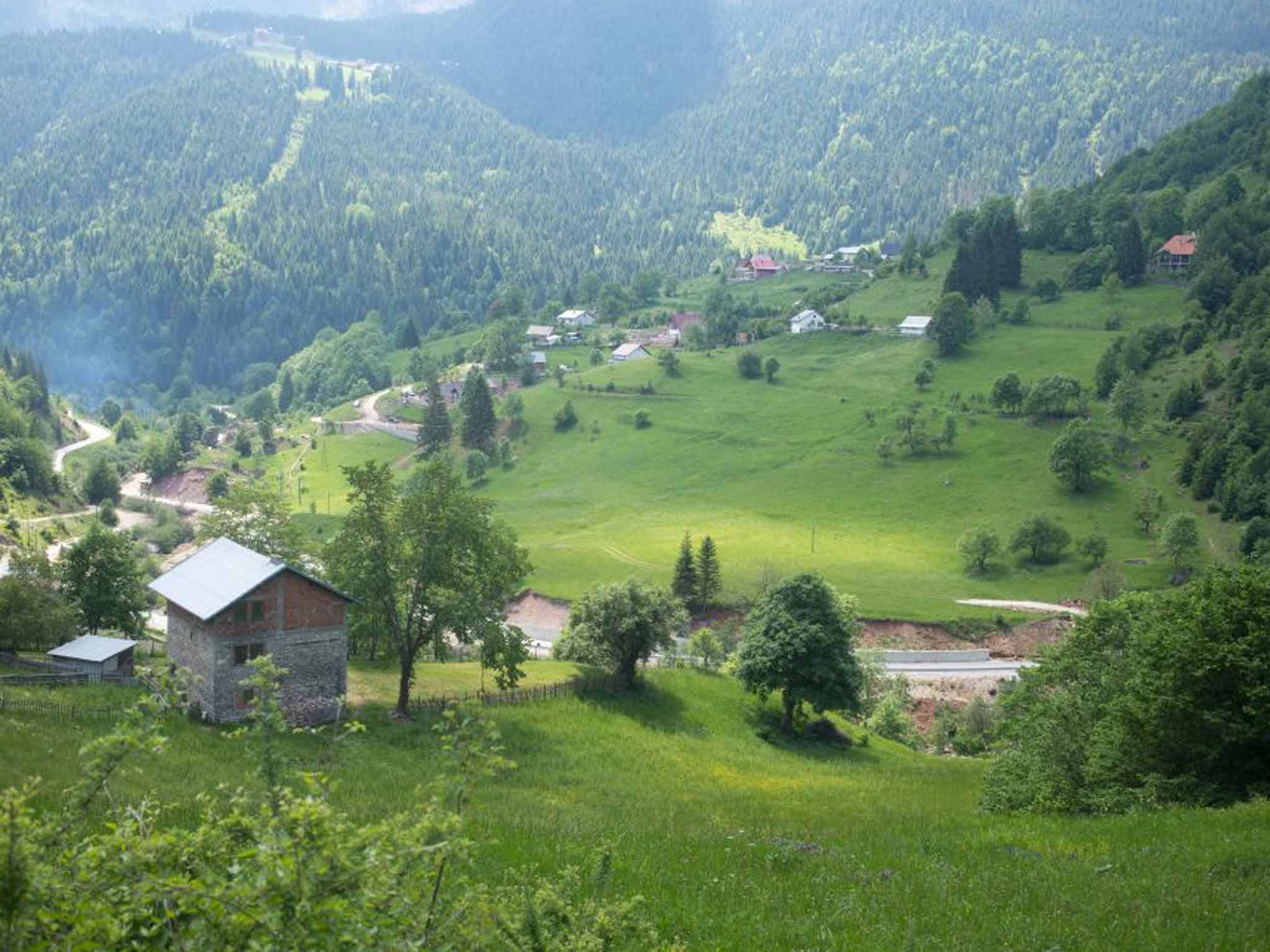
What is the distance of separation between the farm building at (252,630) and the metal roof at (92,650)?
7833 millimetres

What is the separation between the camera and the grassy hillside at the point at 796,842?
17.9 metres

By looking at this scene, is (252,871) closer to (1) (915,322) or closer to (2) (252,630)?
(2) (252,630)

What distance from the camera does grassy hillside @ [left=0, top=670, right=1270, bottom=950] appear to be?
58.6ft

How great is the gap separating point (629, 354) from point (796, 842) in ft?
521

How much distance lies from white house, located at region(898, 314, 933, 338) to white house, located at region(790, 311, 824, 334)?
532 inches

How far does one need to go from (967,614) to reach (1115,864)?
7464 centimetres

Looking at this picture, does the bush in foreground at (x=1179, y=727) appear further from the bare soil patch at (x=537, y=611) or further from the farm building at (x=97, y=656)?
the bare soil patch at (x=537, y=611)

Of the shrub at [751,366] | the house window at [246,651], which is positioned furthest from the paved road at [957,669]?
the shrub at [751,366]

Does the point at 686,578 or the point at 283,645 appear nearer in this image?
the point at 283,645

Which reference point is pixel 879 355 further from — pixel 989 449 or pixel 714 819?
pixel 714 819

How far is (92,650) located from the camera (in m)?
52.4

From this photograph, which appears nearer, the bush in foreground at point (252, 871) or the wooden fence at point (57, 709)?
the bush in foreground at point (252, 871)

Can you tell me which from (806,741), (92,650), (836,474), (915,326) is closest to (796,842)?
(806,741)

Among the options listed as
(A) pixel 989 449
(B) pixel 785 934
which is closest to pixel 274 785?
(B) pixel 785 934
